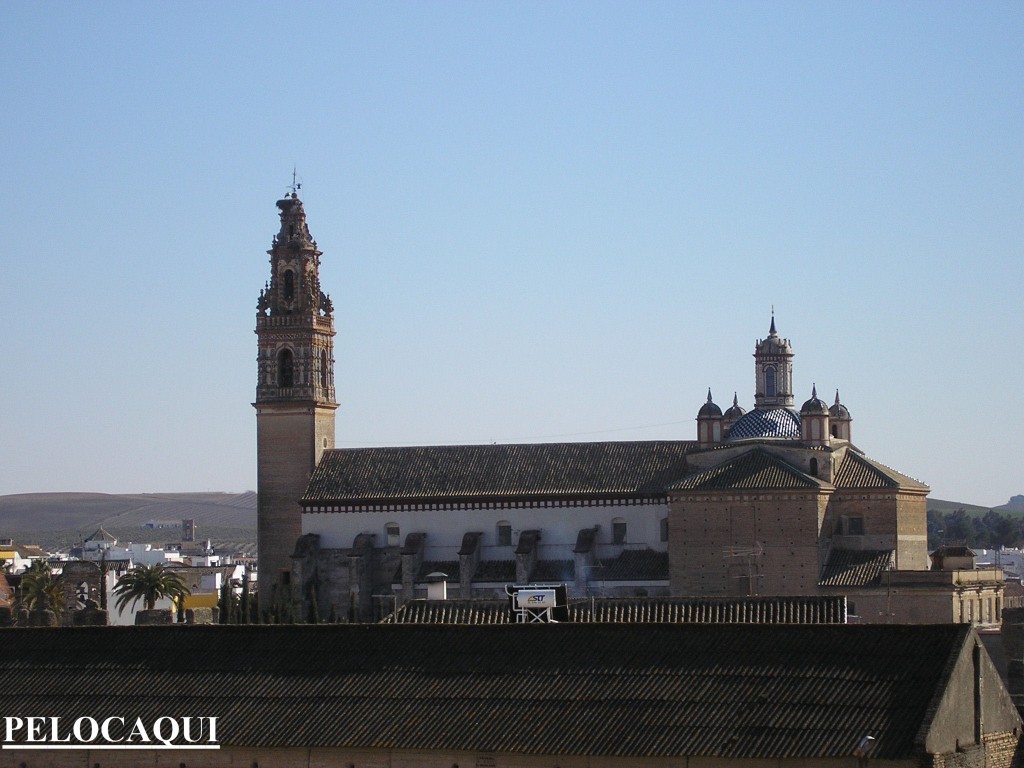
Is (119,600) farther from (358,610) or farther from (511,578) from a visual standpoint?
(511,578)

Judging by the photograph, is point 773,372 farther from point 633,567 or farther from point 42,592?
point 42,592

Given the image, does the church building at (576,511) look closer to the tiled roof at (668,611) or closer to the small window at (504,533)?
the small window at (504,533)

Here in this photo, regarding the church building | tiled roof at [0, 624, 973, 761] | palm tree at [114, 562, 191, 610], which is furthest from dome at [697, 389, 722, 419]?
tiled roof at [0, 624, 973, 761]

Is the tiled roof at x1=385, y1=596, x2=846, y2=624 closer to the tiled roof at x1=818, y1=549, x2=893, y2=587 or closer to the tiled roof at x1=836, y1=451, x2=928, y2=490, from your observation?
the tiled roof at x1=818, y1=549, x2=893, y2=587

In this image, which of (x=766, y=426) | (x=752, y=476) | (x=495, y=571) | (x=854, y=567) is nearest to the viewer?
(x=854, y=567)

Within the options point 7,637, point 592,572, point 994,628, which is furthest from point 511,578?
point 7,637

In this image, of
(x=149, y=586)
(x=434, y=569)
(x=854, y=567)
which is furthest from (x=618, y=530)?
(x=149, y=586)

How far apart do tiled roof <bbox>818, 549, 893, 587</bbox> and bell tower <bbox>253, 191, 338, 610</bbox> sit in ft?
69.7

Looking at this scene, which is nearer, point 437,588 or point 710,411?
point 437,588

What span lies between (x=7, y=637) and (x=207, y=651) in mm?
4138

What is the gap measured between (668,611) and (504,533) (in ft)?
108

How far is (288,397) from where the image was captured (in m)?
82.4

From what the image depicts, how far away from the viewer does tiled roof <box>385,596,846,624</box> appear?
44.0 meters

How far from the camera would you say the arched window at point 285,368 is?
83062mm
